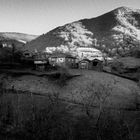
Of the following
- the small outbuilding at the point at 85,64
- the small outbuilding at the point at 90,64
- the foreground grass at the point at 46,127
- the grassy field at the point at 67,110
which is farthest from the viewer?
the small outbuilding at the point at 85,64

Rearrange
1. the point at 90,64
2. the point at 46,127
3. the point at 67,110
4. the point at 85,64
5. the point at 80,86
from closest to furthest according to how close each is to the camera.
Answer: the point at 46,127
the point at 67,110
the point at 80,86
the point at 85,64
the point at 90,64

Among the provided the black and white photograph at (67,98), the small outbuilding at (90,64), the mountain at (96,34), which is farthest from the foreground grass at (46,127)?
the mountain at (96,34)

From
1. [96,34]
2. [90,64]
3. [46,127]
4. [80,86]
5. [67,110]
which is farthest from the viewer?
[96,34]

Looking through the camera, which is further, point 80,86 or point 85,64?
point 85,64

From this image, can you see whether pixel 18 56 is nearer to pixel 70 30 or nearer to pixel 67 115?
pixel 67 115

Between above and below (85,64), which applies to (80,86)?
below

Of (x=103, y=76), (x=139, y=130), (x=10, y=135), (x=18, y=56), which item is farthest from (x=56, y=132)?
(x=18, y=56)

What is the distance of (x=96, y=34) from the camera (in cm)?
13888

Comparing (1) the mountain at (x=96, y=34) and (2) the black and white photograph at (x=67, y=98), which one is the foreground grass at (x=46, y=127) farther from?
(1) the mountain at (x=96, y=34)

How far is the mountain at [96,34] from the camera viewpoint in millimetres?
116188

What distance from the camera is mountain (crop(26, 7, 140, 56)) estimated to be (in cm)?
11619

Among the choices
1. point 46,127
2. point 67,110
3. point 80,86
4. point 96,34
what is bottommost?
point 67,110

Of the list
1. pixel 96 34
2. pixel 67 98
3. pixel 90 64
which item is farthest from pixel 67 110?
pixel 96 34

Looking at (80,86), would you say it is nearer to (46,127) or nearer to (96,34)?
(46,127)
